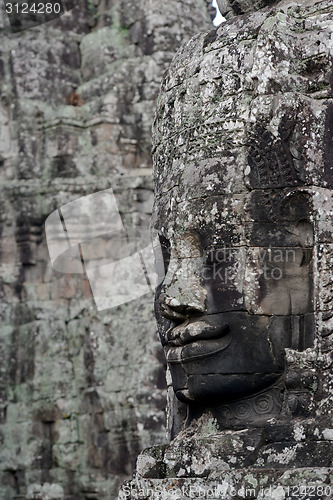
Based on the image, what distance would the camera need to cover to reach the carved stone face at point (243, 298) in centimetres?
833

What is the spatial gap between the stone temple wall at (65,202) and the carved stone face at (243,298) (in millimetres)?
6118

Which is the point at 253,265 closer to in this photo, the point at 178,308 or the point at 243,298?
the point at 243,298

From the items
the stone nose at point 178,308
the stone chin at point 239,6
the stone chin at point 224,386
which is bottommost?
the stone chin at point 224,386

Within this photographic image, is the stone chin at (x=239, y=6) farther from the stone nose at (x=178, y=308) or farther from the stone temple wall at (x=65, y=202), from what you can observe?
the stone temple wall at (x=65, y=202)

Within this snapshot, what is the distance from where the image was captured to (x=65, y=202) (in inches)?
622

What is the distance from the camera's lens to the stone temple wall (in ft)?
49.3

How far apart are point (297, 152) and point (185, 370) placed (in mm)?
1559

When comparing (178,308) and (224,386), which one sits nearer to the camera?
(224,386)

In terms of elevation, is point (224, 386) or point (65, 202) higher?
point (65, 202)

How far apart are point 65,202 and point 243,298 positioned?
7646 millimetres

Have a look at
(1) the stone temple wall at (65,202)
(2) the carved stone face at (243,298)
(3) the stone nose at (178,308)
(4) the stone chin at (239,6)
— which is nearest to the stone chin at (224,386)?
(2) the carved stone face at (243,298)

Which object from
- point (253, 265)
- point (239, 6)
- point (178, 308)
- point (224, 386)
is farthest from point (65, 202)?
point (224, 386)

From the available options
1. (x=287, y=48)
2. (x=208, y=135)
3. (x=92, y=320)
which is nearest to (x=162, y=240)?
(x=208, y=135)

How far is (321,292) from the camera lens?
8.18m
